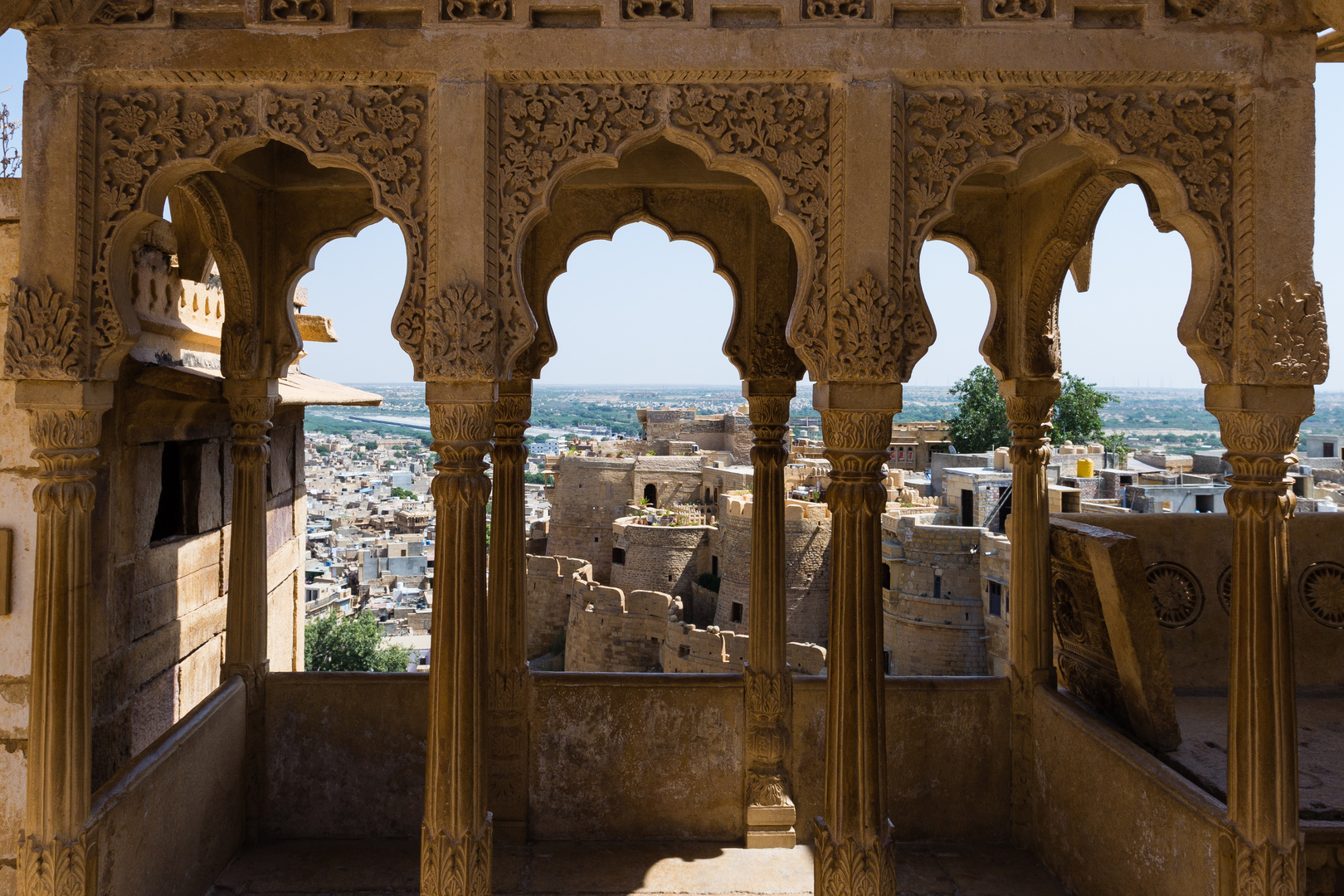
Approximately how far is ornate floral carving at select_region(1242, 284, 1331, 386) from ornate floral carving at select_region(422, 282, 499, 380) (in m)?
3.64

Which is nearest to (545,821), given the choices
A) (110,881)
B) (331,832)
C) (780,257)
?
(331,832)

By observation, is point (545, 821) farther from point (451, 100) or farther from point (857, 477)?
point (451, 100)

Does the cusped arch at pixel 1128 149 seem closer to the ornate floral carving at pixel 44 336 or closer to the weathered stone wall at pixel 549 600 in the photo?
the ornate floral carving at pixel 44 336

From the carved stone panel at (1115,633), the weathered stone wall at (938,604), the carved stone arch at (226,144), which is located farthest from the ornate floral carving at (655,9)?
the weathered stone wall at (938,604)

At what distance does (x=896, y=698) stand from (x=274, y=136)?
5471 millimetres

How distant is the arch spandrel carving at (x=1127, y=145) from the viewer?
4754 millimetres

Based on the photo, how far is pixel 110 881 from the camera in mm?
4836

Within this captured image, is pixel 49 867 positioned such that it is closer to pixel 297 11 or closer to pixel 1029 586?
pixel 297 11

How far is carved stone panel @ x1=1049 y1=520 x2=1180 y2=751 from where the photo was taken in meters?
5.86

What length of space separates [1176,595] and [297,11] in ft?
22.6

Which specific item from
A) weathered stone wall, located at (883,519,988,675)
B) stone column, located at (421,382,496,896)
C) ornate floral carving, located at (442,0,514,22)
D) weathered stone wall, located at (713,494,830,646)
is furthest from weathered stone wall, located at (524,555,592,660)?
ornate floral carving, located at (442,0,514,22)

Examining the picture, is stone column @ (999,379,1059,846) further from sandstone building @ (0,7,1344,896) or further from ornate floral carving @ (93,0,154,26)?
ornate floral carving @ (93,0,154,26)

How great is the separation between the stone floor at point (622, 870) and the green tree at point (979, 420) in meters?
58.0

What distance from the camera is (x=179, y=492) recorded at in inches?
278
